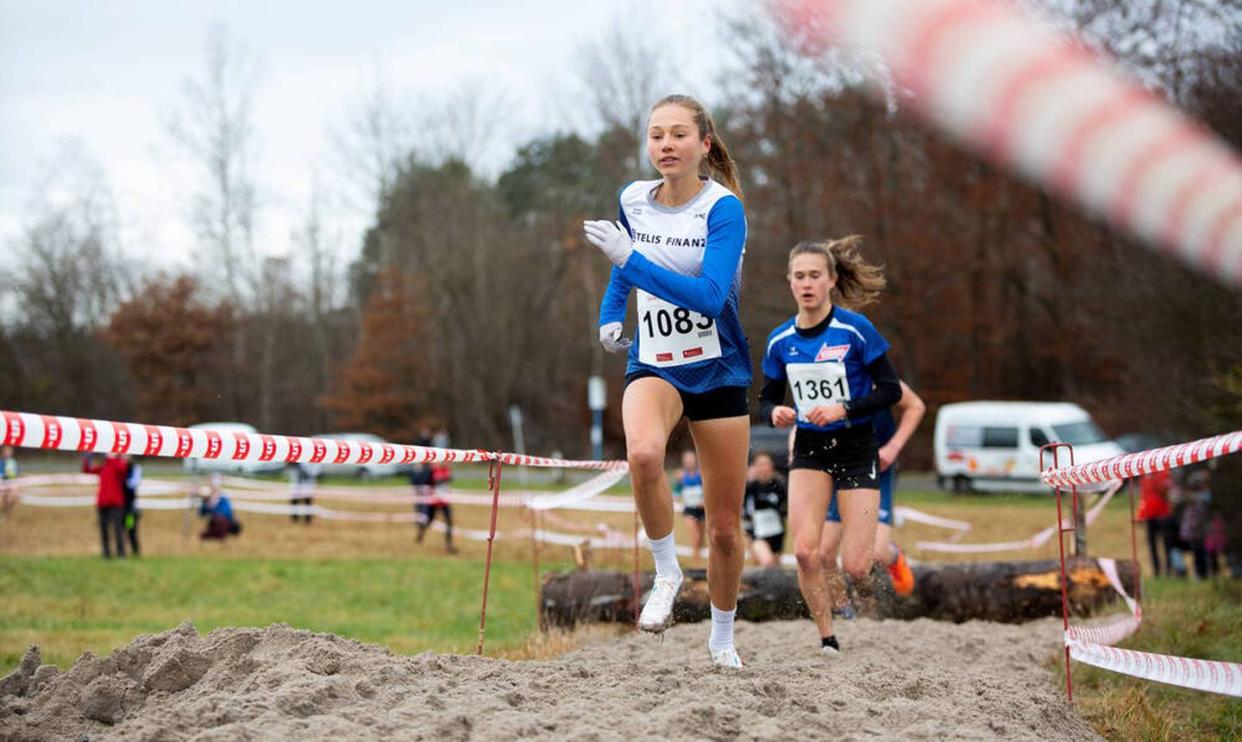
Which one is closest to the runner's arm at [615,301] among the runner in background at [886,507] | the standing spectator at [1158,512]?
the runner in background at [886,507]

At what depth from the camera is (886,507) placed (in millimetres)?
8906

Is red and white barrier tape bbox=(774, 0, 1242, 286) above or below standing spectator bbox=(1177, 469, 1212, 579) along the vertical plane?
above

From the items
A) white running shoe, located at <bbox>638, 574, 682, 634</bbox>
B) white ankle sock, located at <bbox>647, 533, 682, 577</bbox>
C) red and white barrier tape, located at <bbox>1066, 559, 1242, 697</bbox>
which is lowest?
red and white barrier tape, located at <bbox>1066, 559, 1242, 697</bbox>

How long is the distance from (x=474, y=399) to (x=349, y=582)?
130 feet

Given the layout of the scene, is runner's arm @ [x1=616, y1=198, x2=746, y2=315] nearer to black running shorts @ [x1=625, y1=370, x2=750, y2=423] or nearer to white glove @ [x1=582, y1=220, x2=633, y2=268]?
white glove @ [x1=582, y1=220, x2=633, y2=268]

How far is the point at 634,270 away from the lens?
4957 mm

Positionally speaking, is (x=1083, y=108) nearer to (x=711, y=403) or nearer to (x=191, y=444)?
(x=711, y=403)

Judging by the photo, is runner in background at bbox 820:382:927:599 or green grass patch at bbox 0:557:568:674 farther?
green grass patch at bbox 0:557:568:674

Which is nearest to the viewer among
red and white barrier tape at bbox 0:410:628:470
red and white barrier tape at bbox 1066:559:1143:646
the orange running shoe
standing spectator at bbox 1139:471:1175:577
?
red and white barrier tape at bbox 0:410:628:470

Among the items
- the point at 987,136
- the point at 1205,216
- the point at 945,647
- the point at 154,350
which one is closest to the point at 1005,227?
the point at 987,136

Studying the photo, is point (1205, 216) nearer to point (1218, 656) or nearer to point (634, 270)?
point (1218, 656)

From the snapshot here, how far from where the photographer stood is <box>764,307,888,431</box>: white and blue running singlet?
750 centimetres

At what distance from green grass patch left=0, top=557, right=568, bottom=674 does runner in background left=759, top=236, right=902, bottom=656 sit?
7.44ft

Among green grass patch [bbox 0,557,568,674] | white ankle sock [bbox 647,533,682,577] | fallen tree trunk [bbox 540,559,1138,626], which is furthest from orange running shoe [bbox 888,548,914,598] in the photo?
white ankle sock [bbox 647,533,682,577]
